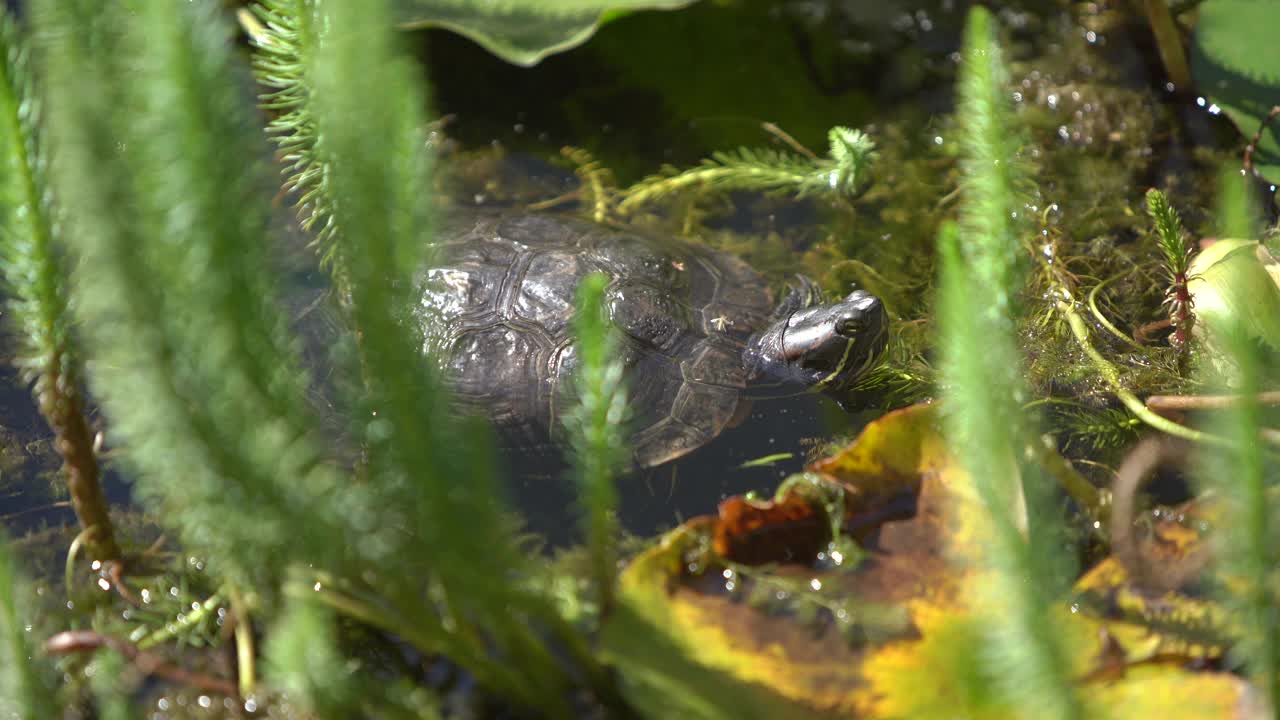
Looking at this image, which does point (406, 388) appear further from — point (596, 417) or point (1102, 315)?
point (1102, 315)

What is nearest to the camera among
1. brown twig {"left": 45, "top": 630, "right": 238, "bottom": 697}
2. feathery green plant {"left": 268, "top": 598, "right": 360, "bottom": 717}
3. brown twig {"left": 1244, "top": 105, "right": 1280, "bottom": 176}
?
feathery green plant {"left": 268, "top": 598, "right": 360, "bottom": 717}

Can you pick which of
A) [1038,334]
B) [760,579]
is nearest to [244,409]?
[760,579]

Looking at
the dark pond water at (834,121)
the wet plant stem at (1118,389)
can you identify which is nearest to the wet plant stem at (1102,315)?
the wet plant stem at (1118,389)

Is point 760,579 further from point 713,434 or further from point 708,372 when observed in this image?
point 708,372

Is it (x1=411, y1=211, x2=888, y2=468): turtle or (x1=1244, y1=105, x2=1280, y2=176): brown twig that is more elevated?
(x1=1244, y1=105, x2=1280, y2=176): brown twig

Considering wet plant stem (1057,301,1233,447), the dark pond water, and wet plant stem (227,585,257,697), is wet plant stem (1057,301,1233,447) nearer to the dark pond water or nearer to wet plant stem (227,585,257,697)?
the dark pond water

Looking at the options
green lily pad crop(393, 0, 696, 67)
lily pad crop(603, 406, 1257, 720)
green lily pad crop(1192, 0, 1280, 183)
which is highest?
green lily pad crop(393, 0, 696, 67)

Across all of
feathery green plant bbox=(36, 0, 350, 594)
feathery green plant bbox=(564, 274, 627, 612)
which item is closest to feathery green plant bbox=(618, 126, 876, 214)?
feathery green plant bbox=(564, 274, 627, 612)
